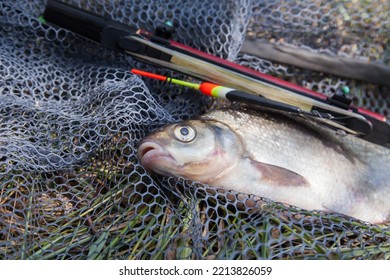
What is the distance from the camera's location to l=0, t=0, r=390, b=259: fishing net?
1995mm

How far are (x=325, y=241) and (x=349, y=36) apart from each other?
1471 mm

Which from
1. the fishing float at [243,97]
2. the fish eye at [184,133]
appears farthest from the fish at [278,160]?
the fishing float at [243,97]

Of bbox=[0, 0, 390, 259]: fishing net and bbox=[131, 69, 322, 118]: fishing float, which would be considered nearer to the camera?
bbox=[0, 0, 390, 259]: fishing net

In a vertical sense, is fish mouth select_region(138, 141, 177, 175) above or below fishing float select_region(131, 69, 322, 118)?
below

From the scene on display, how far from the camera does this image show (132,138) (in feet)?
7.45

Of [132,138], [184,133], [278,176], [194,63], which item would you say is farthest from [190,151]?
[194,63]

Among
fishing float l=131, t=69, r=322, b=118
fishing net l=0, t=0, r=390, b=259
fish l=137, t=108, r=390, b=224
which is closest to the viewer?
fishing net l=0, t=0, r=390, b=259

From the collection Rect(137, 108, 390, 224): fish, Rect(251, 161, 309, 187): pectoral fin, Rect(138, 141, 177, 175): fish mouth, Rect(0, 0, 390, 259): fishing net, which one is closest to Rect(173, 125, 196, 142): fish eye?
Rect(137, 108, 390, 224): fish

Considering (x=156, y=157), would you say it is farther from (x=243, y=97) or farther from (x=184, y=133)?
(x=243, y=97)

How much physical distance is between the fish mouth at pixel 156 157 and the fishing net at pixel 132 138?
8 cm

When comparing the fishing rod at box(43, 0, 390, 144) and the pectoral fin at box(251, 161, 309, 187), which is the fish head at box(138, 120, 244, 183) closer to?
the pectoral fin at box(251, 161, 309, 187)

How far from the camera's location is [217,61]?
247 centimetres

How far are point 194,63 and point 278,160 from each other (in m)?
0.69
